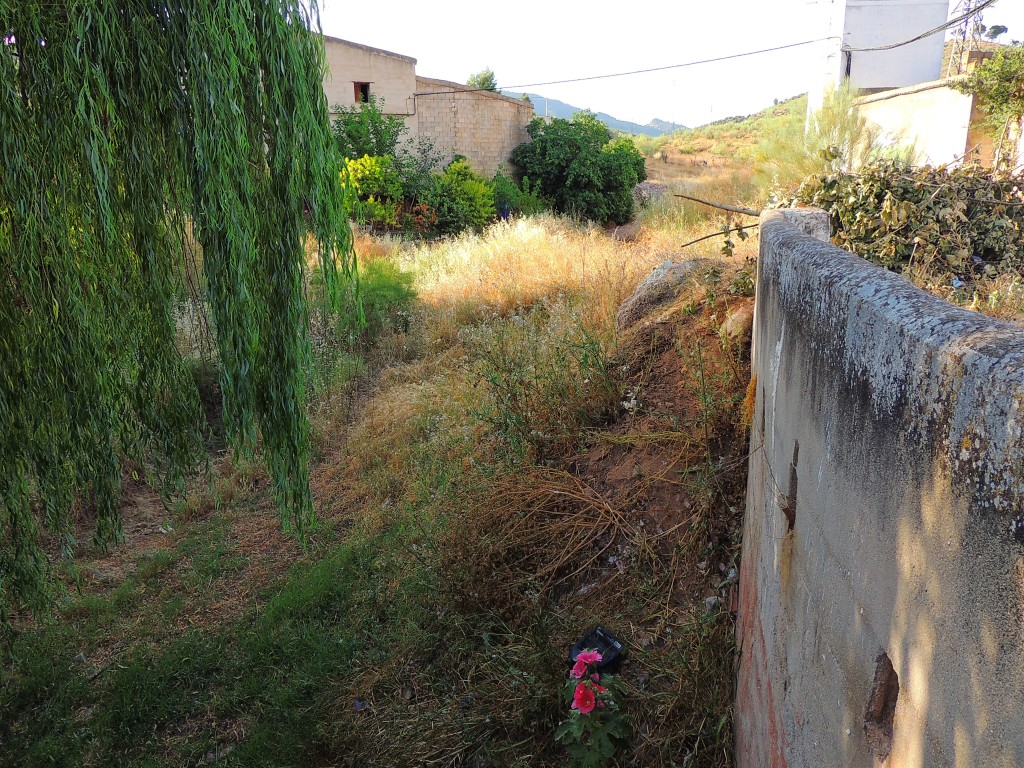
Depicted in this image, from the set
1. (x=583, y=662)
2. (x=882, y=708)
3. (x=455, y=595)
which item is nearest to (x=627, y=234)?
(x=455, y=595)

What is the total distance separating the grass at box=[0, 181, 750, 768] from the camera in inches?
151

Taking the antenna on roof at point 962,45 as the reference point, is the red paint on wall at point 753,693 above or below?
below

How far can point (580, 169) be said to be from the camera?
2202 centimetres

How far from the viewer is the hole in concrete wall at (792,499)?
2.10 meters

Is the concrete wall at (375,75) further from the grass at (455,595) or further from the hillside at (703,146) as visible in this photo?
the grass at (455,595)

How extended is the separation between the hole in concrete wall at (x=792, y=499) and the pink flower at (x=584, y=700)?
5.15 feet

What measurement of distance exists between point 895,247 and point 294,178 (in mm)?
4365

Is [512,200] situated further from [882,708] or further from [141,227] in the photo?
[882,708]

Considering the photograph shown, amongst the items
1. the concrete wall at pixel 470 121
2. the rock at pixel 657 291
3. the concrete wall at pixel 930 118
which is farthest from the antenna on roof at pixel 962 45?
the rock at pixel 657 291

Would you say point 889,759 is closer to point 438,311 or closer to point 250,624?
point 250,624

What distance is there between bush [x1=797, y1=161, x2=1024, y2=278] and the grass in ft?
3.82

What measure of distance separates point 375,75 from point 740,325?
63.2ft

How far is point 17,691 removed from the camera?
15.8ft

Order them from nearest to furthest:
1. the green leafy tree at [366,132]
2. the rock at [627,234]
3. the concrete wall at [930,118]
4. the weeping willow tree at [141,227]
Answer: the weeping willow tree at [141,227], the rock at [627,234], the concrete wall at [930,118], the green leafy tree at [366,132]
